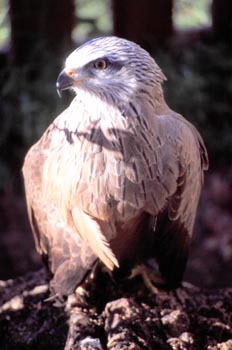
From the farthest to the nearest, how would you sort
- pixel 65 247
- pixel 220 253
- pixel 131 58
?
pixel 220 253
pixel 65 247
pixel 131 58

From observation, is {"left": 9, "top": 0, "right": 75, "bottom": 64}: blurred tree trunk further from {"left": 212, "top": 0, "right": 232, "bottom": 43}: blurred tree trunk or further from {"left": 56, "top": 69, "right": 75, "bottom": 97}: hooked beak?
{"left": 56, "top": 69, "right": 75, "bottom": 97}: hooked beak

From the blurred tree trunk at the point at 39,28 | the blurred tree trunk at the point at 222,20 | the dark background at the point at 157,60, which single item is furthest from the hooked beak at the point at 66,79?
the blurred tree trunk at the point at 222,20

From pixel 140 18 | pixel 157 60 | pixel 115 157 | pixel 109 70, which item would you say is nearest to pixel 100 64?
pixel 109 70

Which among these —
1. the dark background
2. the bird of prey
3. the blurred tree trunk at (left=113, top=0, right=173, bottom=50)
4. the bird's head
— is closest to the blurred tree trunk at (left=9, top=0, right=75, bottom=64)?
the dark background

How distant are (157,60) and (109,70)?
3.25 meters

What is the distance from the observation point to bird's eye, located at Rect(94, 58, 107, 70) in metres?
3.03

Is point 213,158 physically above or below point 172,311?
below

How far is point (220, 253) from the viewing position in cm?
611

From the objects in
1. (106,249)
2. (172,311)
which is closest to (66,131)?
(106,249)

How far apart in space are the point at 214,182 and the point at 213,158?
20 cm

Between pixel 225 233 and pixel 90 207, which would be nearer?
pixel 90 207

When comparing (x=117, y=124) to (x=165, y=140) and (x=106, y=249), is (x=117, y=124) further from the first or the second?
(x=106, y=249)

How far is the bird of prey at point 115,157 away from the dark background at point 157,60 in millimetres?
2488

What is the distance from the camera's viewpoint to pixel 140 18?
6051mm
